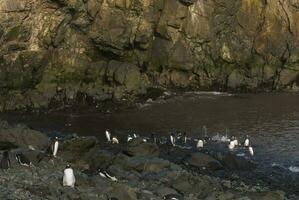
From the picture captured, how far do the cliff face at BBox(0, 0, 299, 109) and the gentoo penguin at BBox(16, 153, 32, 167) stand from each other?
31.6m

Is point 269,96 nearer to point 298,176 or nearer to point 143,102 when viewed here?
point 143,102

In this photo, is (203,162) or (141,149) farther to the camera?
(141,149)

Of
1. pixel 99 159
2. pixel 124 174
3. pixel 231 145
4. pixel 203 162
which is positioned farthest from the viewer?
pixel 231 145

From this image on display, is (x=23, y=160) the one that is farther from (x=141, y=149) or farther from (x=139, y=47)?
(x=139, y=47)

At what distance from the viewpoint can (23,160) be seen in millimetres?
33938

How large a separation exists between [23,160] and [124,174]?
20.7 feet

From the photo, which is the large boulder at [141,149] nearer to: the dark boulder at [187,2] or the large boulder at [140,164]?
the large boulder at [140,164]

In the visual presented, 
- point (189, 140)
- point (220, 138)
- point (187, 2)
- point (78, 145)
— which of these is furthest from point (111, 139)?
point (187, 2)

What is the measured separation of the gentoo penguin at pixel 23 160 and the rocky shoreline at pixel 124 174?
0.36 m

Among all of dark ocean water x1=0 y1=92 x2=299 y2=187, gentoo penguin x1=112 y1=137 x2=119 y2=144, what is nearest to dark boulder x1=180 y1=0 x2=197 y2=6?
dark ocean water x1=0 y1=92 x2=299 y2=187

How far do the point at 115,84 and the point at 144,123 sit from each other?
14919mm

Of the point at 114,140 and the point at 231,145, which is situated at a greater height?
the point at 231,145

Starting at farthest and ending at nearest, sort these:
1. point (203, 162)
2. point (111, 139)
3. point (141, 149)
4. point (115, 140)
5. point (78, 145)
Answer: point (111, 139)
point (115, 140)
point (141, 149)
point (78, 145)
point (203, 162)

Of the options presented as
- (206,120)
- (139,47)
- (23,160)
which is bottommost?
(23,160)
